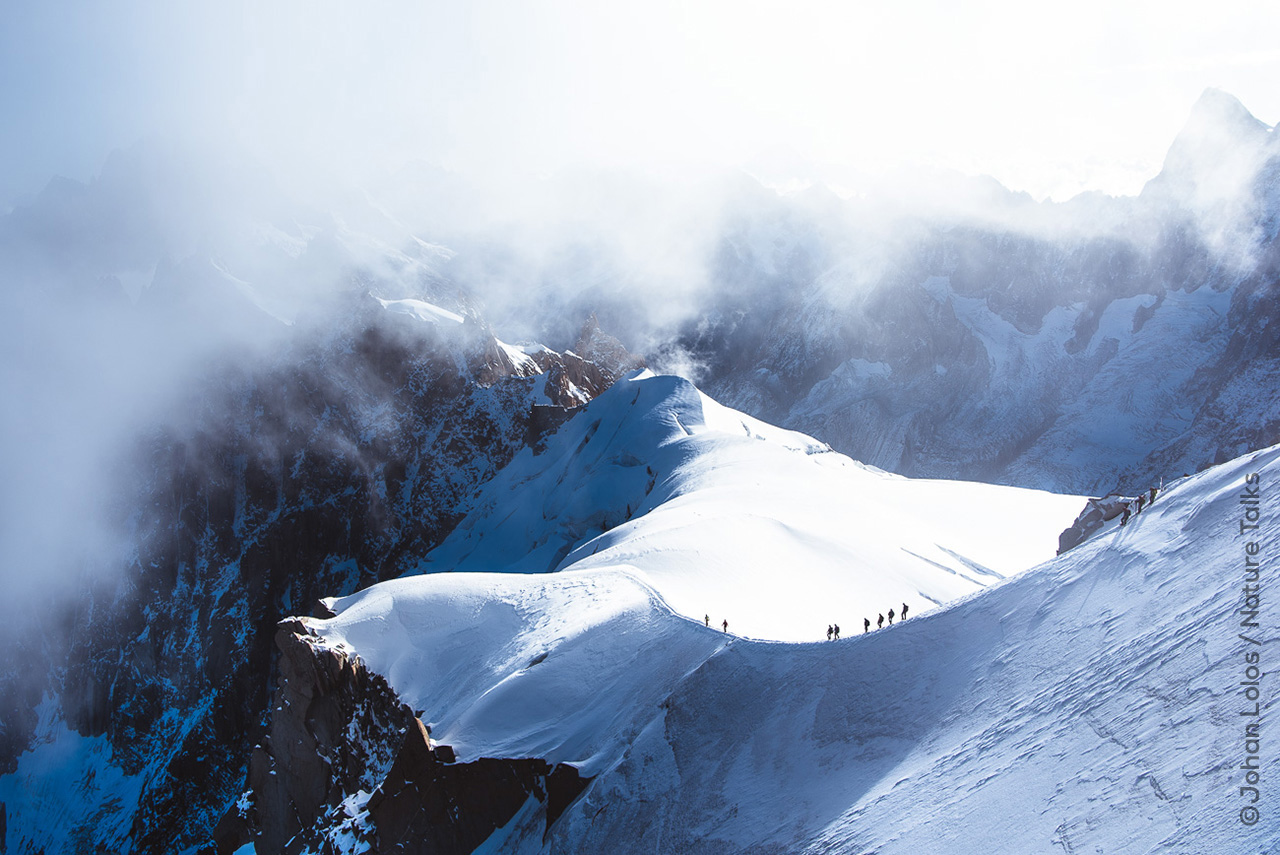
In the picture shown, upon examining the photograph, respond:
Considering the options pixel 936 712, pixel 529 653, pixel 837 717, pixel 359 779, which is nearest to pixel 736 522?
pixel 529 653

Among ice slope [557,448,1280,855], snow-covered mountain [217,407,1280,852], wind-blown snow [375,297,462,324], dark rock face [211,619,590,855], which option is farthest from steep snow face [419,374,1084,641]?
wind-blown snow [375,297,462,324]

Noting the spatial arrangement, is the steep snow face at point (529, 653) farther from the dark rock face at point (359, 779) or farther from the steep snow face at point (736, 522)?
the steep snow face at point (736, 522)

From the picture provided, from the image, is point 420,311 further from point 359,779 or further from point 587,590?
point 359,779

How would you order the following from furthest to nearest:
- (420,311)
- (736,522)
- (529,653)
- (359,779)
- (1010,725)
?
(420,311), (736,522), (529,653), (359,779), (1010,725)

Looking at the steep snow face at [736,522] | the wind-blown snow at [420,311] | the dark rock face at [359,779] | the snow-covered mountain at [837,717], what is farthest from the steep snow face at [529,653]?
the wind-blown snow at [420,311]

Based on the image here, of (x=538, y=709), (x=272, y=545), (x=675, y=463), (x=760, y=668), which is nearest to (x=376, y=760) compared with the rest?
(x=538, y=709)

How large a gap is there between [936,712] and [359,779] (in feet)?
83.8

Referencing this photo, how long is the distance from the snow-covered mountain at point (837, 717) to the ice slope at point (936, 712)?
0.26ft

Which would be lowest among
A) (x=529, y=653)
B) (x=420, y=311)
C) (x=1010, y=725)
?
(x=420, y=311)

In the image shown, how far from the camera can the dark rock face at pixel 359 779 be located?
32344 millimetres

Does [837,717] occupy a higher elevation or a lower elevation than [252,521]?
higher

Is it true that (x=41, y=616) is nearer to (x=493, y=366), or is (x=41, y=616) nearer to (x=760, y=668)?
(x=493, y=366)

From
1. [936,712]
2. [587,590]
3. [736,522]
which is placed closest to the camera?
[936,712]

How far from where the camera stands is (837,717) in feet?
91.9
